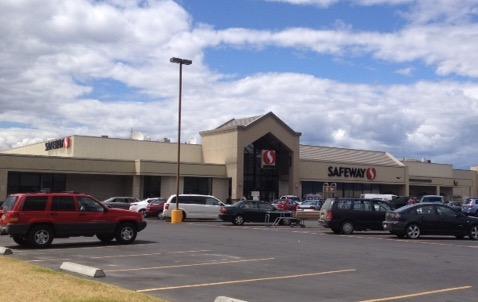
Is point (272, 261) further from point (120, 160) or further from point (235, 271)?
point (120, 160)

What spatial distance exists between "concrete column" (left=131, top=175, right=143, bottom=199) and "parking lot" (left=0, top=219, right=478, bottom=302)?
115 ft

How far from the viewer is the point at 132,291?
10617 mm

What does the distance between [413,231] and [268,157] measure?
134 feet

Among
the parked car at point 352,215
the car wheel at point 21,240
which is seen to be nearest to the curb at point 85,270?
the car wheel at point 21,240

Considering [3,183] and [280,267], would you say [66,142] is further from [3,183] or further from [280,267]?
[280,267]

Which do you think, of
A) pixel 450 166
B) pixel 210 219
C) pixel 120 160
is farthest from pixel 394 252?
pixel 450 166

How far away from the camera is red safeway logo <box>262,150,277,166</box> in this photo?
65312 millimetres

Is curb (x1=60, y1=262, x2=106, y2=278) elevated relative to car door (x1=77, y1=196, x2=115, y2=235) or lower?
lower

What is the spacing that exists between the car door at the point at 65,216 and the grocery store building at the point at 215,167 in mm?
32392

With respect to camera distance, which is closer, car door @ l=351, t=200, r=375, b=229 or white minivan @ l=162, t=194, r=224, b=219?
car door @ l=351, t=200, r=375, b=229

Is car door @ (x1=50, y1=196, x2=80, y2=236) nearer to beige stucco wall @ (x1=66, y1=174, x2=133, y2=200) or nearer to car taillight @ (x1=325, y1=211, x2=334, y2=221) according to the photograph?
car taillight @ (x1=325, y1=211, x2=334, y2=221)

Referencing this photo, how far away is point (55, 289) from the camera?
1023 centimetres

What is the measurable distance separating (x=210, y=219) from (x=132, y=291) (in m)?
31.5

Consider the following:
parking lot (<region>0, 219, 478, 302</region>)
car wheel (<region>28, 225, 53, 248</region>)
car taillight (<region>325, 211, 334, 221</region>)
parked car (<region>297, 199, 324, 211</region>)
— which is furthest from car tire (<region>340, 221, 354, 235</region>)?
parked car (<region>297, 199, 324, 211</region>)
